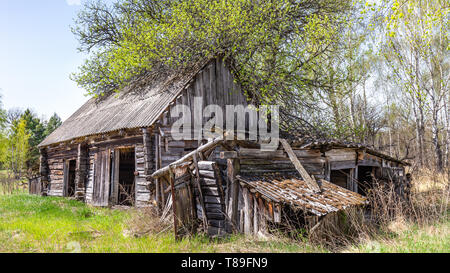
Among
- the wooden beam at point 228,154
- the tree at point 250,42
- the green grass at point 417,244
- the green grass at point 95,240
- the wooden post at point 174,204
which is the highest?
the tree at point 250,42

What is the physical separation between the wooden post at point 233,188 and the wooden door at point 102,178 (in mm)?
6507

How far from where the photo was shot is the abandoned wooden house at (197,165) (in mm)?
7402

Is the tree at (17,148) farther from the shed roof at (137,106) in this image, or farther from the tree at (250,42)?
the tree at (250,42)

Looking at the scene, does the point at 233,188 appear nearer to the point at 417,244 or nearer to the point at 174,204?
the point at 174,204

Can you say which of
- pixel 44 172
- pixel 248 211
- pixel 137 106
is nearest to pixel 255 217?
pixel 248 211

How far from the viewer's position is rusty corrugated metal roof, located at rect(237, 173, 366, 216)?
22.0ft

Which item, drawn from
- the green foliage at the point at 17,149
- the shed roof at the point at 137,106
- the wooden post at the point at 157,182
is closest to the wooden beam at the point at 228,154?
the wooden post at the point at 157,182

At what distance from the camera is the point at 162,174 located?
8031 millimetres

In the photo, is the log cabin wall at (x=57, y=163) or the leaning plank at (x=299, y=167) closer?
the leaning plank at (x=299, y=167)

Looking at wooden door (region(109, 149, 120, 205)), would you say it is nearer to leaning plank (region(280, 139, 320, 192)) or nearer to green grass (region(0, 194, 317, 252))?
green grass (region(0, 194, 317, 252))

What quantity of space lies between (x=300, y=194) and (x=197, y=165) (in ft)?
8.57

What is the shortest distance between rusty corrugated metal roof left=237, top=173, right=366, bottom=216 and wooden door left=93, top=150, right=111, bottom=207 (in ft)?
22.7

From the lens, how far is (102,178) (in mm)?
12539
